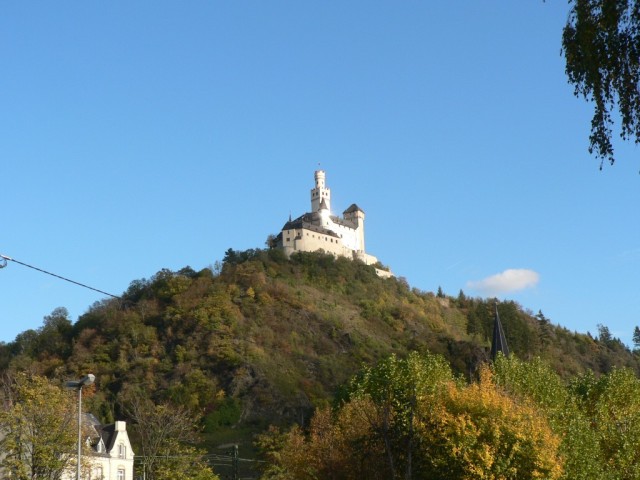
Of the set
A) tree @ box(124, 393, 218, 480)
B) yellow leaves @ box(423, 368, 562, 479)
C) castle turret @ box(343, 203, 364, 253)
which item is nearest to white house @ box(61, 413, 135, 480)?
tree @ box(124, 393, 218, 480)

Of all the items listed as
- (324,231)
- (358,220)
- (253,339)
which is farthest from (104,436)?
(358,220)

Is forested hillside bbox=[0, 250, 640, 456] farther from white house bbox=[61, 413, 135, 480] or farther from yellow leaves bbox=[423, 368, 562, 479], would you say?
yellow leaves bbox=[423, 368, 562, 479]

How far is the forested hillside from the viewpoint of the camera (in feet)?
359

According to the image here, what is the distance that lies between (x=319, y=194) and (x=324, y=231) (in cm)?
1557

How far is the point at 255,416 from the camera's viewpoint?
349 ft

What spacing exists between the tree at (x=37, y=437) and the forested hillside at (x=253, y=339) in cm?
5517

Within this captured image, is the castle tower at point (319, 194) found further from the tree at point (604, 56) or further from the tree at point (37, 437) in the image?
the tree at point (604, 56)

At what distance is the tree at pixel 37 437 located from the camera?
4172 cm

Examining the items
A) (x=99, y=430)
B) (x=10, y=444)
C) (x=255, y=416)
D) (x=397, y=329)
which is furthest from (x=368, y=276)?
(x=10, y=444)

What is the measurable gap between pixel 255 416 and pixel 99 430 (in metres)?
46.2

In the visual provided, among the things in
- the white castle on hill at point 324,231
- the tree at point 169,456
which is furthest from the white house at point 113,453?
the white castle on hill at point 324,231

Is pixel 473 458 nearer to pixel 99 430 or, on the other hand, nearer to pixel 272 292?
pixel 99 430

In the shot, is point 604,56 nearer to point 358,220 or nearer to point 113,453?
point 113,453

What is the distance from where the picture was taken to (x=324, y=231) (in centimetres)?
16200
